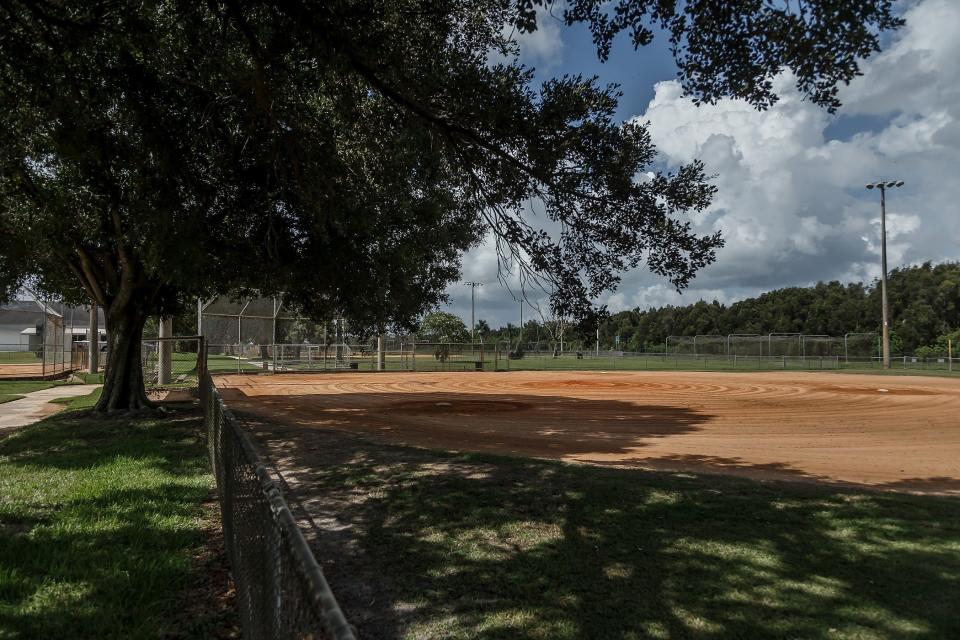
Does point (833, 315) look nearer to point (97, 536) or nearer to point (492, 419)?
point (492, 419)

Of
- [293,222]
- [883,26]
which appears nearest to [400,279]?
[293,222]

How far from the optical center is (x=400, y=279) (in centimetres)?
1384

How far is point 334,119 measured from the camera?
34.3 ft

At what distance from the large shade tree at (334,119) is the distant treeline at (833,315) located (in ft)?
186

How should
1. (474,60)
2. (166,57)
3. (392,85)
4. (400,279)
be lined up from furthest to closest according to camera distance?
1. (400,279)
2. (166,57)
3. (474,60)
4. (392,85)

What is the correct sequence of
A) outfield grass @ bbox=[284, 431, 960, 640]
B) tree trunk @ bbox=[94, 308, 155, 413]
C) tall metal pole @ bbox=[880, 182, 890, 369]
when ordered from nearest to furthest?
1. outfield grass @ bbox=[284, 431, 960, 640]
2. tree trunk @ bbox=[94, 308, 155, 413]
3. tall metal pole @ bbox=[880, 182, 890, 369]

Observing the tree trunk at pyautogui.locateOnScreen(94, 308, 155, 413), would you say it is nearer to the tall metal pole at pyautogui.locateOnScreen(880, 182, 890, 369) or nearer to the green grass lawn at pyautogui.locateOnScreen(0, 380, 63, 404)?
the green grass lawn at pyautogui.locateOnScreen(0, 380, 63, 404)

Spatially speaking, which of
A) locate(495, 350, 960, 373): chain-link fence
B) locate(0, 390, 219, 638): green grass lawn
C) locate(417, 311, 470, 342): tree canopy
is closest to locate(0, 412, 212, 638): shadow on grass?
locate(0, 390, 219, 638): green grass lawn

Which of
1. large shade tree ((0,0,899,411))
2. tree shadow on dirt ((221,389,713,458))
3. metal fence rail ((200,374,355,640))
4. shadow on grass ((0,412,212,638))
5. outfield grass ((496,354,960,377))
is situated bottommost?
outfield grass ((496,354,960,377))

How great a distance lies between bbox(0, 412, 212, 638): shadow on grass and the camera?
416 centimetres

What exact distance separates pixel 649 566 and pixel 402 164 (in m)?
6.59

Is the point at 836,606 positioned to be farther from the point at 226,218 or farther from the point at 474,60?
the point at 226,218

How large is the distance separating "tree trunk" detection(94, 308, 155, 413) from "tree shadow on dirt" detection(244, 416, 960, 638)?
980 centimetres

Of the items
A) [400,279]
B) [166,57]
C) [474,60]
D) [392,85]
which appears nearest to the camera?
[392,85]
